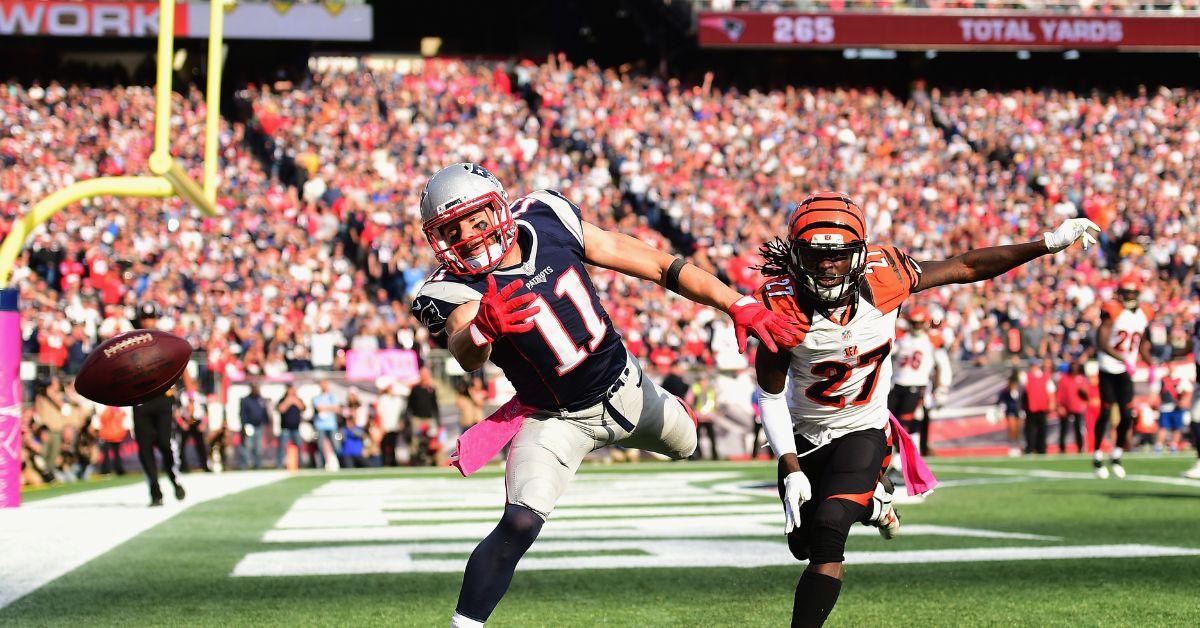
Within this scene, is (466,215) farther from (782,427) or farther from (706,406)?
(706,406)

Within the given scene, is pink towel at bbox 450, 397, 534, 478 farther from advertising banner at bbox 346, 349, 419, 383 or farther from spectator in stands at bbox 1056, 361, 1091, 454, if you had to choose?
spectator in stands at bbox 1056, 361, 1091, 454

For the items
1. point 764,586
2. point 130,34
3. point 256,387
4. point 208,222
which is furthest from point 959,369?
point 130,34

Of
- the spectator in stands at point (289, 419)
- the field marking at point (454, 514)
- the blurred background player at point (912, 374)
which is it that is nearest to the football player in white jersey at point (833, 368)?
the field marking at point (454, 514)

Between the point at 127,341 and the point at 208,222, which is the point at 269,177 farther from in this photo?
the point at 127,341

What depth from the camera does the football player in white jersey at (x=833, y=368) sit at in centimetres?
432

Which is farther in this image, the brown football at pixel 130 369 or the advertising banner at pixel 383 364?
the advertising banner at pixel 383 364

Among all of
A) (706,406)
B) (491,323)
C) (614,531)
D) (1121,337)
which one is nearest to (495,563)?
(491,323)

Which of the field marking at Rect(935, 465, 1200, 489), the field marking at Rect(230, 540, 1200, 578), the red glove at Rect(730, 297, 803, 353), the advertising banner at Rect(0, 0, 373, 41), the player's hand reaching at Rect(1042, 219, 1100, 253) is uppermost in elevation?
the advertising banner at Rect(0, 0, 373, 41)

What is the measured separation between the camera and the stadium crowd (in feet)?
57.9

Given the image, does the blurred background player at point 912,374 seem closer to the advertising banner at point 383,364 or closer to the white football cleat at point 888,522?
the white football cleat at point 888,522

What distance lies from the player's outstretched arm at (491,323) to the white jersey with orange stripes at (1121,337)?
8.64 m

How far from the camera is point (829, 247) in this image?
4.32 m

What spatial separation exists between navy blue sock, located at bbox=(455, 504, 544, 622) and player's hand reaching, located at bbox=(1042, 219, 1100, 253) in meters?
2.03

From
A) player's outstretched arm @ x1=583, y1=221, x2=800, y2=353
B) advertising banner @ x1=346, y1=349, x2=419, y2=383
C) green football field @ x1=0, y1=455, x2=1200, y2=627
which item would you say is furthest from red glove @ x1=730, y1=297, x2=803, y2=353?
advertising banner @ x1=346, y1=349, x2=419, y2=383
